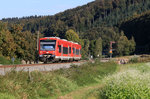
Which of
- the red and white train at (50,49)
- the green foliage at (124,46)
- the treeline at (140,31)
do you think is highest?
the treeline at (140,31)

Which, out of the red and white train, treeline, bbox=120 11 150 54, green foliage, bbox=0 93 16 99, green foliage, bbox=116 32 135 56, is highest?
treeline, bbox=120 11 150 54

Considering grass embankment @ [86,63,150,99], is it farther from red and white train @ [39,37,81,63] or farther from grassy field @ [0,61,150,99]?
red and white train @ [39,37,81,63]

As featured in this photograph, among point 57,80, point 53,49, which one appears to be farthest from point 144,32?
point 57,80

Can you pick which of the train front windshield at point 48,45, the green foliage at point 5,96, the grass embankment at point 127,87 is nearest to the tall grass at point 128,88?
the grass embankment at point 127,87

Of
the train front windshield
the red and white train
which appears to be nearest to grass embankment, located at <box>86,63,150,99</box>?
the red and white train

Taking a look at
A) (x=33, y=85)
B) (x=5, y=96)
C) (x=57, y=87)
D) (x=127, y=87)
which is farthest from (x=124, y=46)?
(x=5, y=96)

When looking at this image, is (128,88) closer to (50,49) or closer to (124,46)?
(50,49)

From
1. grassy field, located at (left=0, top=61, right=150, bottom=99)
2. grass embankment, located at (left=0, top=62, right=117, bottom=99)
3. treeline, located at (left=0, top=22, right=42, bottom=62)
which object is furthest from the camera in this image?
treeline, located at (left=0, top=22, right=42, bottom=62)

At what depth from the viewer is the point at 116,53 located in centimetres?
11881

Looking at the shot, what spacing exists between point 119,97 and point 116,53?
10463 centimetres

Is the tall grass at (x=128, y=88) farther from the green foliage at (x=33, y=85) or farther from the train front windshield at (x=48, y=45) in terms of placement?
the train front windshield at (x=48, y=45)

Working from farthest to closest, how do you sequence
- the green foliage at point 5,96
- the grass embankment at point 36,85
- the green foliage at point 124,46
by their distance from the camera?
the green foliage at point 124,46 < the grass embankment at point 36,85 < the green foliage at point 5,96

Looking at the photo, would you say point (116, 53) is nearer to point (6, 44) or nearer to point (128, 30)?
point (128, 30)

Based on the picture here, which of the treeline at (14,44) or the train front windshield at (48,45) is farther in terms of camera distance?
the treeline at (14,44)
